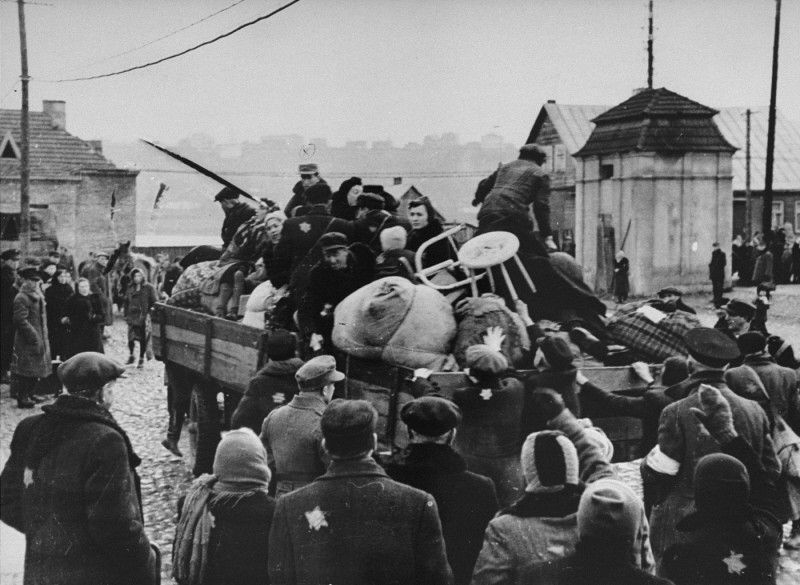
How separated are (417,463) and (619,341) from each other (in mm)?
3276

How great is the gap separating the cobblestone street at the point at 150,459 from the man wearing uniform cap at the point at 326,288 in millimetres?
1823

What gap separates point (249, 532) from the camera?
383 centimetres

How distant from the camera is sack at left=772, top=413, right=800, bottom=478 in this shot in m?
6.00

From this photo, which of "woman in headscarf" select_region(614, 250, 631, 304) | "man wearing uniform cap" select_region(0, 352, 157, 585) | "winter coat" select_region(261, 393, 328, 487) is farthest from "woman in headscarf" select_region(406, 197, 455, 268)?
"woman in headscarf" select_region(614, 250, 631, 304)

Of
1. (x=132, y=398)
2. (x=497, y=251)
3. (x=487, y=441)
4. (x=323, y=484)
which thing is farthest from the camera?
(x=132, y=398)

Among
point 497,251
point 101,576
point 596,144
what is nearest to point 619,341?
point 497,251

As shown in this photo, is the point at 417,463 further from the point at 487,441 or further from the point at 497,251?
the point at 497,251

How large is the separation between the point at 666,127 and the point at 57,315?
17925 millimetres

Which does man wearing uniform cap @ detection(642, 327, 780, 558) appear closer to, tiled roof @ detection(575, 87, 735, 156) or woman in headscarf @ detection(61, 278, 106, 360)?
woman in headscarf @ detection(61, 278, 106, 360)

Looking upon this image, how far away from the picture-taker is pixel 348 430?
336cm

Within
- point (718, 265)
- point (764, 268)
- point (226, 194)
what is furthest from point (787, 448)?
point (764, 268)

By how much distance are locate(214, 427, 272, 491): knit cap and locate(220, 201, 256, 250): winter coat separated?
647cm

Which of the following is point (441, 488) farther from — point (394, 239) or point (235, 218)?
point (235, 218)

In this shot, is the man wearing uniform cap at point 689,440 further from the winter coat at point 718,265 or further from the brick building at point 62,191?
the brick building at point 62,191
